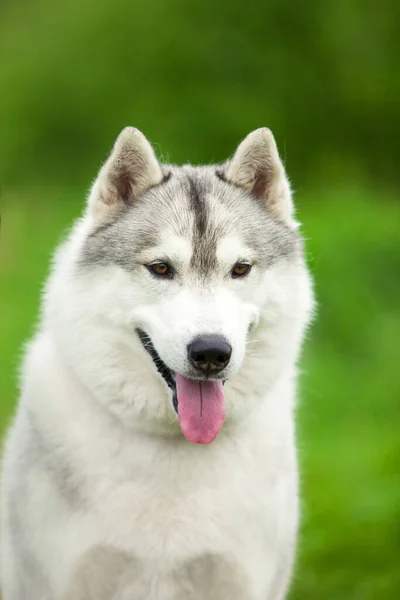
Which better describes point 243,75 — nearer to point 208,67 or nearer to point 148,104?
point 208,67

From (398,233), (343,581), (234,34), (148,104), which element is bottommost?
(343,581)

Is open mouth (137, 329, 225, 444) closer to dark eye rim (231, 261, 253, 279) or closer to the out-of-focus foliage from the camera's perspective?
dark eye rim (231, 261, 253, 279)

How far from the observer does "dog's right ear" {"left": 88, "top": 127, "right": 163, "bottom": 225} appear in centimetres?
416

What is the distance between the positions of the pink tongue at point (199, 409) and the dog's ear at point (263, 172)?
810mm

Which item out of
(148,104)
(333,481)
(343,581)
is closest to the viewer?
(343,581)

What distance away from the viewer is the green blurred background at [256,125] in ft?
33.6

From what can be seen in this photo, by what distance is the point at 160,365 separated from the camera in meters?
4.10

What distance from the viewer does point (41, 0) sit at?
52.4 ft

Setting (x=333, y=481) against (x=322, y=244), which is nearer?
(x=333, y=481)

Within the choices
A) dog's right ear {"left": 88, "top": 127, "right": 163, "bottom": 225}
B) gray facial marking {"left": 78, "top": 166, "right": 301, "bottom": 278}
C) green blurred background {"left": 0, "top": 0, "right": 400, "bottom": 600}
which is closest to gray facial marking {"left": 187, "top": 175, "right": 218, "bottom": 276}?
gray facial marking {"left": 78, "top": 166, "right": 301, "bottom": 278}

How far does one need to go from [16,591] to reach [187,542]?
79 centimetres

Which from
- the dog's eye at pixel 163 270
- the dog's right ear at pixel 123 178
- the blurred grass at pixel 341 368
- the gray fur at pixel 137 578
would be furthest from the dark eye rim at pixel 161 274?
the blurred grass at pixel 341 368

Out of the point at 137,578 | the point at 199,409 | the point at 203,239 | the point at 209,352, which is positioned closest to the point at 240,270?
the point at 203,239

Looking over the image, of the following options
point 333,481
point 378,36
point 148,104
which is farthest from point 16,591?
point 378,36
